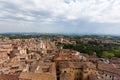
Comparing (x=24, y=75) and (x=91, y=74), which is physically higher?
(x=24, y=75)

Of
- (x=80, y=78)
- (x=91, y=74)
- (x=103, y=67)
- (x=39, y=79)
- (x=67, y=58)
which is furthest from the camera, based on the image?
(x=67, y=58)

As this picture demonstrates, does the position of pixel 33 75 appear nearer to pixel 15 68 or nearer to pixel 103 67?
pixel 15 68

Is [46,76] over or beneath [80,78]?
over

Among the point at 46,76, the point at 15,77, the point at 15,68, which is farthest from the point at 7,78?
the point at 15,68

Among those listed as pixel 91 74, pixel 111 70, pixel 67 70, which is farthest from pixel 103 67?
pixel 67 70

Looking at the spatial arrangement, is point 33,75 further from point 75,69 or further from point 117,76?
point 117,76

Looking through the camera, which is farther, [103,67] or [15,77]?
[103,67]

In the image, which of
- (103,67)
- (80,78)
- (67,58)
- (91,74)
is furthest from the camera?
(67,58)

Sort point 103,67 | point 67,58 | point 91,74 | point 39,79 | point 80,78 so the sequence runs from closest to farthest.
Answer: point 39,79
point 91,74
point 80,78
point 103,67
point 67,58

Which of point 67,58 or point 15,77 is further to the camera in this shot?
point 67,58
